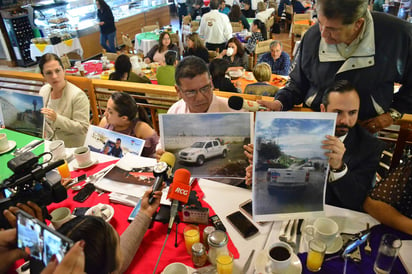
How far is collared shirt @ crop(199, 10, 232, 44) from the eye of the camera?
6691mm

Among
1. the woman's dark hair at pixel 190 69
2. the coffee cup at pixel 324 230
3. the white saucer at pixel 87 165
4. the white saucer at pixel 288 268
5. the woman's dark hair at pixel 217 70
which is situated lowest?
the white saucer at pixel 87 165

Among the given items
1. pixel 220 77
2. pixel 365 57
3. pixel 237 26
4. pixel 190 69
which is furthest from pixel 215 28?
pixel 365 57

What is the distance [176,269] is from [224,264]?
215 mm

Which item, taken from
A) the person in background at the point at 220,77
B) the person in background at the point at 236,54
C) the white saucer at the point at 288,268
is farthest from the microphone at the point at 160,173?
the person in background at the point at 236,54

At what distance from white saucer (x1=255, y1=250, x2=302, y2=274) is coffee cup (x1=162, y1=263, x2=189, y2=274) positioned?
31 centimetres

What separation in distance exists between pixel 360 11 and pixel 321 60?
1.16 ft

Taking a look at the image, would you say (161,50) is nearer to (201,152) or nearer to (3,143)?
(3,143)

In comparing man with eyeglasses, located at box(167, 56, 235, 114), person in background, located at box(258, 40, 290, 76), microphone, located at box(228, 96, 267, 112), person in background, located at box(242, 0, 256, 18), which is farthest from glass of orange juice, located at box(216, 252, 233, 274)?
person in background, located at box(242, 0, 256, 18)

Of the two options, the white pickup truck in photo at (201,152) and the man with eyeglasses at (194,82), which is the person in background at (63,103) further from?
the white pickup truck in photo at (201,152)

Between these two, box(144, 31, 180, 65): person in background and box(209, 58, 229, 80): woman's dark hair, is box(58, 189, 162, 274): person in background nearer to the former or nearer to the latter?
box(209, 58, 229, 80): woman's dark hair

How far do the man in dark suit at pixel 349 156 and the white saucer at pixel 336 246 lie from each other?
26cm

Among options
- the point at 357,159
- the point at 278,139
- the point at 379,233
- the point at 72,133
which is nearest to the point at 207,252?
the point at 278,139

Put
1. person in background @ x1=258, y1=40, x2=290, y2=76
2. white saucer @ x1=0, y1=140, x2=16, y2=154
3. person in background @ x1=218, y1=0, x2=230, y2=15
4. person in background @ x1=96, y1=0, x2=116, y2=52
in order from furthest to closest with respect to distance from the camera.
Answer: person in background @ x1=218, y1=0, x2=230, y2=15, person in background @ x1=96, y1=0, x2=116, y2=52, person in background @ x1=258, y1=40, x2=290, y2=76, white saucer @ x1=0, y1=140, x2=16, y2=154

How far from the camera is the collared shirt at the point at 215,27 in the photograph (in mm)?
6691
